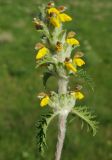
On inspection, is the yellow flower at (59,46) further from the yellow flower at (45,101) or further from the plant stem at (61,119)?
the yellow flower at (45,101)

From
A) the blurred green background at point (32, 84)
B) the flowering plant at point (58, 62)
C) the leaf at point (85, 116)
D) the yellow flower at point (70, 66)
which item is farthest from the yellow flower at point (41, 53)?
the blurred green background at point (32, 84)

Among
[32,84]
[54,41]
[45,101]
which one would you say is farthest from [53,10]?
[32,84]

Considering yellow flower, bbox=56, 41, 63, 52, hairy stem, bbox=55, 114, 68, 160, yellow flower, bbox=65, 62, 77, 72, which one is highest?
yellow flower, bbox=56, 41, 63, 52

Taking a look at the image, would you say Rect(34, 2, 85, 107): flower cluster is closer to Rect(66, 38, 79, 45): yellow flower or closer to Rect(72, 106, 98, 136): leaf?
Rect(66, 38, 79, 45): yellow flower

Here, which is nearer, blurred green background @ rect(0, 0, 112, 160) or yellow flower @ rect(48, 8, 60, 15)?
yellow flower @ rect(48, 8, 60, 15)

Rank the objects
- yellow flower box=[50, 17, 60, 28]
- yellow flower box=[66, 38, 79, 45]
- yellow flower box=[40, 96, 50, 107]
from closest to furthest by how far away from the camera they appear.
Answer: yellow flower box=[50, 17, 60, 28] → yellow flower box=[66, 38, 79, 45] → yellow flower box=[40, 96, 50, 107]

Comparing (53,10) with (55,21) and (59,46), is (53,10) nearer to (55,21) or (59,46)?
(55,21)

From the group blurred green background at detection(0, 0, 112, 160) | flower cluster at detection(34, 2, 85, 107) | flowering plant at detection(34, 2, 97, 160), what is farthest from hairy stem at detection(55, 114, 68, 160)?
blurred green background at detection(0, 0, 112, 160)
